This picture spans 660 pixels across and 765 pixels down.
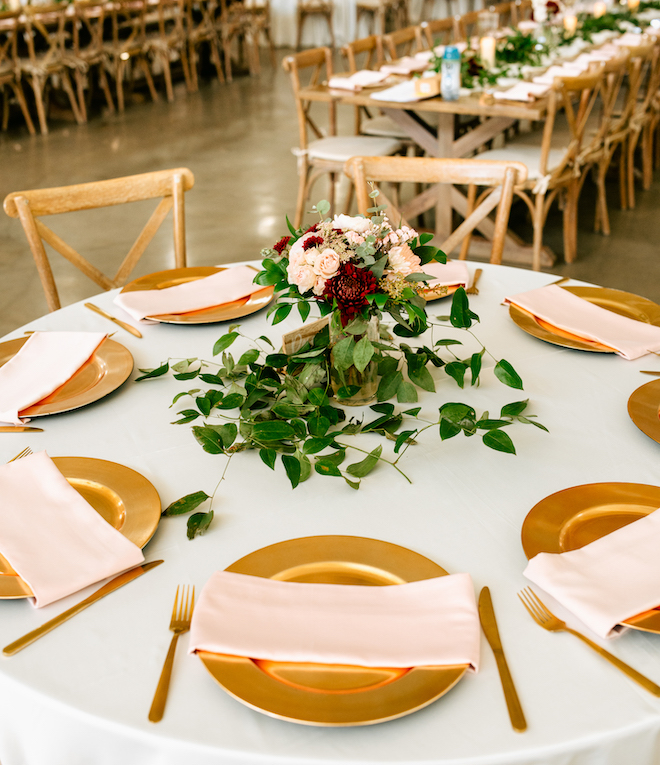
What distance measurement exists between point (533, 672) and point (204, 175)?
5158 millimetres

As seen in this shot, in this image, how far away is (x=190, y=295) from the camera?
1614 millimetres

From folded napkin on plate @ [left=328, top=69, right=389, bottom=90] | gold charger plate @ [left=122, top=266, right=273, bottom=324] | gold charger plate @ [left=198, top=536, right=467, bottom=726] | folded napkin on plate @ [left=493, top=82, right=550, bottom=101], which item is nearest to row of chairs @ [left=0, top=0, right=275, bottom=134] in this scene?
folded napkin on plate @ [left=328, top=69, right=389, bottom=90]

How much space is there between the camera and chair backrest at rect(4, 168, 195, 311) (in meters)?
1.87

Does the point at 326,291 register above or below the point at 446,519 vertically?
above

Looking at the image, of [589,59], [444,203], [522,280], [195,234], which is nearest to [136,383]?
[522,280]

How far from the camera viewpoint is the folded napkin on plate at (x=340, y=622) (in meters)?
0.77

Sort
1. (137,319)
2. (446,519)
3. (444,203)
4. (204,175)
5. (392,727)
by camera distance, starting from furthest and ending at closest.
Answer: (204,175) → (444,203) → (137,319) → (446,519) → (392,727)

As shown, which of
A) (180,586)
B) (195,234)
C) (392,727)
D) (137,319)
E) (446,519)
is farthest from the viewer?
(195,234)

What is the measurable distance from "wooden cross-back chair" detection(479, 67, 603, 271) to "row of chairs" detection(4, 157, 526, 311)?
118 centimetres

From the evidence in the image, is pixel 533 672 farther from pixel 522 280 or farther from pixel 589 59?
pixel 589 59

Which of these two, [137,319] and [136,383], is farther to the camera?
[137,319]

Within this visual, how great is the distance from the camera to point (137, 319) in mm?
1540

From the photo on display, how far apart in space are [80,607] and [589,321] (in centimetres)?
108

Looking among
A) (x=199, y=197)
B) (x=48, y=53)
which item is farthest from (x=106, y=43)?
(x=199, y=197)
